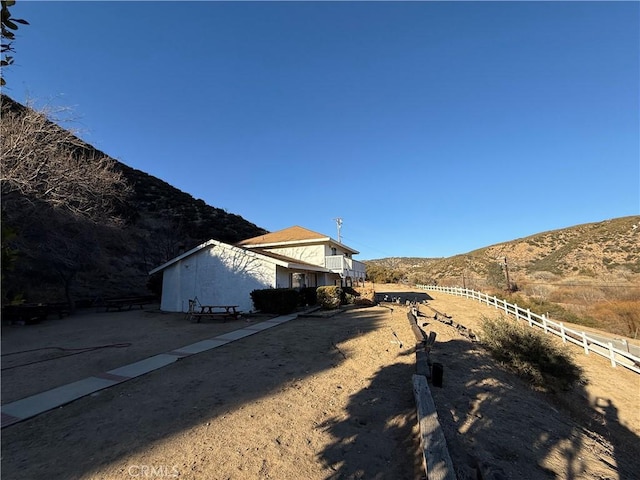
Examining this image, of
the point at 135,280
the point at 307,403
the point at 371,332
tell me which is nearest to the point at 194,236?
the point at 135,280

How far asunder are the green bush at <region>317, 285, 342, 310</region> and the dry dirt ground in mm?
8380

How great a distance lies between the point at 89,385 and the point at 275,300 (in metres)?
10.4

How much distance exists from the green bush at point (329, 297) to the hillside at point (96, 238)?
41.6ft

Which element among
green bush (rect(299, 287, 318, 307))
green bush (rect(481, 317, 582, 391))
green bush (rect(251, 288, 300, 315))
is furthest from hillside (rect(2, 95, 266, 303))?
green bush (rect(299, 287, 318, 307))

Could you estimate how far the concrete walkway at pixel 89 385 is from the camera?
196 inches

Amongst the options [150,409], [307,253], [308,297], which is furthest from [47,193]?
[307,253]

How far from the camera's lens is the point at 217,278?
1836cm

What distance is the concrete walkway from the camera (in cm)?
497

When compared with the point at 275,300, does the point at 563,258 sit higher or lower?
higher

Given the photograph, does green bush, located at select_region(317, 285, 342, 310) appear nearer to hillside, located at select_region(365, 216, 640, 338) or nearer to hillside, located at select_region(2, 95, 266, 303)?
hillside, located at select_region(2, 95, 266, 303)

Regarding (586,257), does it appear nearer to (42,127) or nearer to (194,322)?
(194,322)

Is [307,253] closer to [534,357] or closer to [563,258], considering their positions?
[534,357]

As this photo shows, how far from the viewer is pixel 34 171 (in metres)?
10.2

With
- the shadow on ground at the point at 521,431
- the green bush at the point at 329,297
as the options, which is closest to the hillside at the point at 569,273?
the green bush at the point at 329,297
